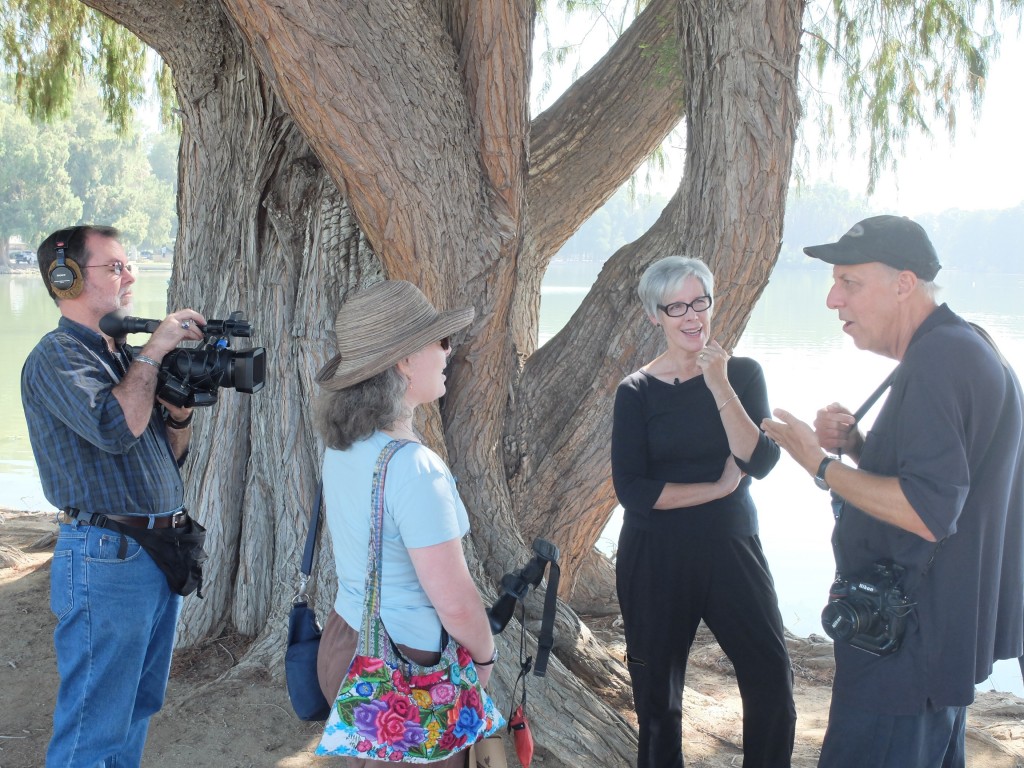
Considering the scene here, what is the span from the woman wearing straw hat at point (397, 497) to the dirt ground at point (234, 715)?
144 centimetres

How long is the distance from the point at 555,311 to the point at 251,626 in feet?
76.1

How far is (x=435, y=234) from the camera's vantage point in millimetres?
3553

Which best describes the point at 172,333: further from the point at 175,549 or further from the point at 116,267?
the point at 175,549

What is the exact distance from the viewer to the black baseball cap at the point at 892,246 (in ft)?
7.48

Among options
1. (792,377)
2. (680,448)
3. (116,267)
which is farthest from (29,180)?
(680,448)

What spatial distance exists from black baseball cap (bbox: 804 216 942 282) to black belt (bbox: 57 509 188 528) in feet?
6.11

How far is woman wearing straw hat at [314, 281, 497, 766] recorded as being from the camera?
201 cm

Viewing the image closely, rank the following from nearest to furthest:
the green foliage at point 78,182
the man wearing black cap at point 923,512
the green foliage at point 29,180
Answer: the man wearing black cap at point 923,512
the green foliage at point 29,180
the green foliage at point 78,182

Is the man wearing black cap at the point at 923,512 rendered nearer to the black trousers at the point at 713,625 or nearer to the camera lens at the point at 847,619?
the camera lens at the point at 847,619

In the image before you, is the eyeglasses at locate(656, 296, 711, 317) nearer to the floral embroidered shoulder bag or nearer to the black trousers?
the black trousers

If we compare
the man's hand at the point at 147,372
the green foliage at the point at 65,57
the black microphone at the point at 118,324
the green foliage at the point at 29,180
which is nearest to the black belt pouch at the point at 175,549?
the man's hand at the point at 147,372

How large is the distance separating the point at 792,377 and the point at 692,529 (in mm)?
13762

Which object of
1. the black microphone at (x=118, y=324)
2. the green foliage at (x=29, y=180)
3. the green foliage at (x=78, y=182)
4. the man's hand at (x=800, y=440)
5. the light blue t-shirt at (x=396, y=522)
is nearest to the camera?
the light blue t-shirt at (x=396, y=522)

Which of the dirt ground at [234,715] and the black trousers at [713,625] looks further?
the dirt ground at [234,715]
